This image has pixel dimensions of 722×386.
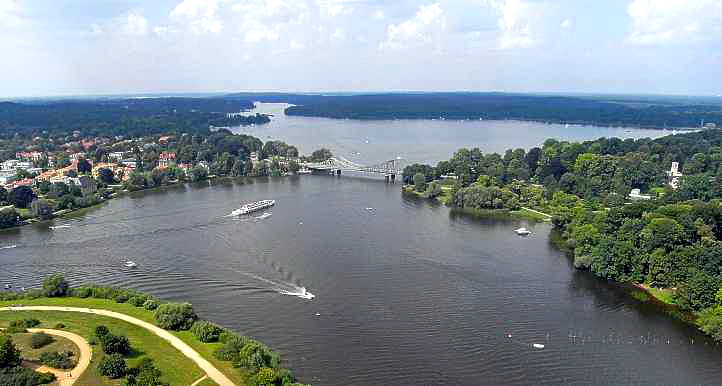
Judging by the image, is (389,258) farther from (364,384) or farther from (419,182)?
(419,182)

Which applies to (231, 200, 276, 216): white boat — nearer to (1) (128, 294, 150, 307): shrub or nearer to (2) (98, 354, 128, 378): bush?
(1) (128, 294, 150, 307): shrub

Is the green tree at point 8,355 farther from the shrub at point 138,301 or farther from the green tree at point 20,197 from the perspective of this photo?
the green tree at point 20,197

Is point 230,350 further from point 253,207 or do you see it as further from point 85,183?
point 85,183

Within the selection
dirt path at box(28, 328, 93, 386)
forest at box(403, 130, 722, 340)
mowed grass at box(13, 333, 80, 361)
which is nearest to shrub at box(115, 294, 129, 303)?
dirt path at box(28, 328, 93, 386)

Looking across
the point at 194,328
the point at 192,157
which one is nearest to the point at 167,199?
the point at 192,157

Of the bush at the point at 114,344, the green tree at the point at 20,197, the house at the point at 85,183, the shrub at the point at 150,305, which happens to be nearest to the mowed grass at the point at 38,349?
the bush at the point at 114,344
